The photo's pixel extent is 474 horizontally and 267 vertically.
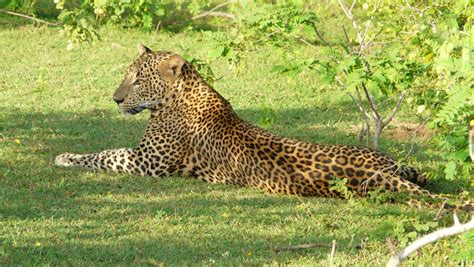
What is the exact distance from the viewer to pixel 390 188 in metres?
10.4

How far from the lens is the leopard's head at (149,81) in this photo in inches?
470

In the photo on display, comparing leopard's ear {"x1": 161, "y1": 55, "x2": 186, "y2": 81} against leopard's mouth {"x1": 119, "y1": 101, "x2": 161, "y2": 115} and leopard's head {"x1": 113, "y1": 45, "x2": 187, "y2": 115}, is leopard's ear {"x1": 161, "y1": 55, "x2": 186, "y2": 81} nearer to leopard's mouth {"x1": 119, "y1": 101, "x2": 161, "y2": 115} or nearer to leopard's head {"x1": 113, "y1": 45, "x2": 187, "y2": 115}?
leopard's head {"x1": 113, "y1": 45, "x2": 187, "y2": 115}

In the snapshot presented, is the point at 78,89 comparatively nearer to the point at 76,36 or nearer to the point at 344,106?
the point at 344,106

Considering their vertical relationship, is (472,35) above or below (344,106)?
above

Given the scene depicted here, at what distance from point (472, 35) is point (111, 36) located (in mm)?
12659

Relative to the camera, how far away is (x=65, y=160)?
458 inches

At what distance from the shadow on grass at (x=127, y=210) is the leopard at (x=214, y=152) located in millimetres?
160

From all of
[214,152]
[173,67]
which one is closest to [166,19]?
[173,67]

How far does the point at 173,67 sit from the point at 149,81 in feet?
1.15

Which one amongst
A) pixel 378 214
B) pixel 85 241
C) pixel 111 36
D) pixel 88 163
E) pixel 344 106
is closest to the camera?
pixel 85 241

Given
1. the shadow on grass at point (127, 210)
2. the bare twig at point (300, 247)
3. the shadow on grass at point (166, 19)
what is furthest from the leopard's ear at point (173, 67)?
the shadow on grass at point (166, 19)

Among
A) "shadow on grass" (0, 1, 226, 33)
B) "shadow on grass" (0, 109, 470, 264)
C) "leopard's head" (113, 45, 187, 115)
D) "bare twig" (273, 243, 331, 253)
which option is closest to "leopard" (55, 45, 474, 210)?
"leopard's head" (113, 45, 187, 115)

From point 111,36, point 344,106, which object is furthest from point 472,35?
point 111,36

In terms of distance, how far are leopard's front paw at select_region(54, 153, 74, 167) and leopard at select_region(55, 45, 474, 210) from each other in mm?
11
